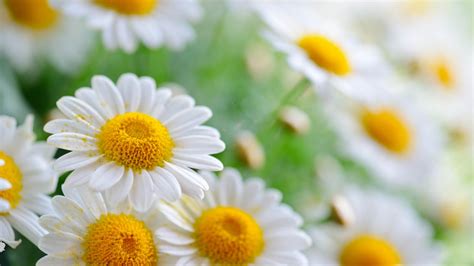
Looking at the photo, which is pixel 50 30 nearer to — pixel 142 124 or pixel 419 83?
pixel 142 124

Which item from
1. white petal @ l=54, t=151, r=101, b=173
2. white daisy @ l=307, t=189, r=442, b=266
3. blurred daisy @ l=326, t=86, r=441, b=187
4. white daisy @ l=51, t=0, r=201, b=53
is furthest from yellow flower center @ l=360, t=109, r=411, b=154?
white petal @ l=54, t=151, r=101, b=173

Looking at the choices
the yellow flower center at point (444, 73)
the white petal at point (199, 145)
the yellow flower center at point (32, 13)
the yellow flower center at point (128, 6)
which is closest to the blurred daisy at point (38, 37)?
the yellow flower center at point (32, 13)

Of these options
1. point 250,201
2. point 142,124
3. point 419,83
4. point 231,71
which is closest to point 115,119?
point 142,124

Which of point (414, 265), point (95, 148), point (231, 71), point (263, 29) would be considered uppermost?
point (263, 29)

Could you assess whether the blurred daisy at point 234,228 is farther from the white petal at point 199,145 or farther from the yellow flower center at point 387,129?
the yellow flower center at point 387,129

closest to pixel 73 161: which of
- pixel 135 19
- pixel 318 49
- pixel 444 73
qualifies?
pixel 135 19

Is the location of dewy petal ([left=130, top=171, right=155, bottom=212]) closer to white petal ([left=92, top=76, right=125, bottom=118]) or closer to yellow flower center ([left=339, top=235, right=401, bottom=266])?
white petal ([left=92, top=76, right=125, bottom=118])

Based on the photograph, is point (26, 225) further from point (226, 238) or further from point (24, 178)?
point (226, 238)
